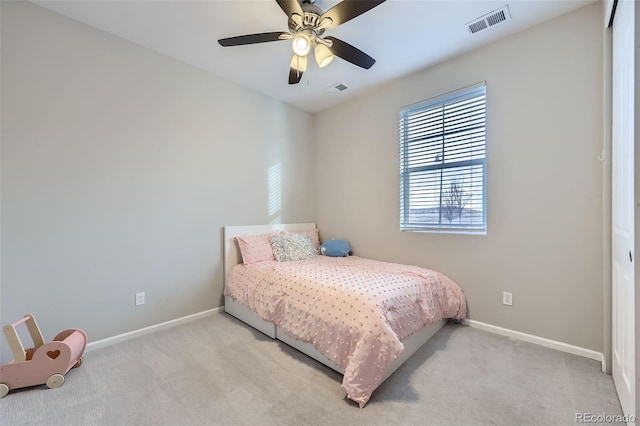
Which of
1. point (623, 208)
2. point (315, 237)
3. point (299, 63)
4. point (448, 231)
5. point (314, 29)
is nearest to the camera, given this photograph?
point (623, 208)

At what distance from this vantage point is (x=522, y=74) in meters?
2.25

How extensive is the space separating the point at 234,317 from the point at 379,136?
2.68 meters

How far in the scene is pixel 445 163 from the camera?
2729mm

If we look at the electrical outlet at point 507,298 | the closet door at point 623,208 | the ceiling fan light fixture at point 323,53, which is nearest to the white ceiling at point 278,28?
the ceiling fan light fixture at point 323,53

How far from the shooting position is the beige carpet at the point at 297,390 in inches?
56.6

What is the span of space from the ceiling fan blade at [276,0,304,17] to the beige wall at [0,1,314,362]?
1.61 meters

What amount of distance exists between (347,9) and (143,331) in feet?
9.92

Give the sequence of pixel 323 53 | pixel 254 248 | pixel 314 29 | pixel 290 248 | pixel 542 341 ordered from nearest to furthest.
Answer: pixel 314 29, pixel 323 53, pixel 542 341, pixel 254 248, pixel 290 248

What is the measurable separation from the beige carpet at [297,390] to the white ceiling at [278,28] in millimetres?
2630

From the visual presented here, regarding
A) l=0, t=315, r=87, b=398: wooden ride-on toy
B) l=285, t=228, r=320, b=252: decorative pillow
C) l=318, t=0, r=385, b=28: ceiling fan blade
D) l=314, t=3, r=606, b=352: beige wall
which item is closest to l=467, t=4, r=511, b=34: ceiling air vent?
l=314, t=3, r=606, b=352: beige wall

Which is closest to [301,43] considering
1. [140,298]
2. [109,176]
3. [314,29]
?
[314,29]

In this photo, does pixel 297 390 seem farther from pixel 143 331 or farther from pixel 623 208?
pixel 623 208

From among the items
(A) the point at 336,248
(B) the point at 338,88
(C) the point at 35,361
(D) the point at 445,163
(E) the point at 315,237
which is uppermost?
(B) the point at 338,88

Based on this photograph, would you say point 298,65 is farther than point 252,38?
Yes
